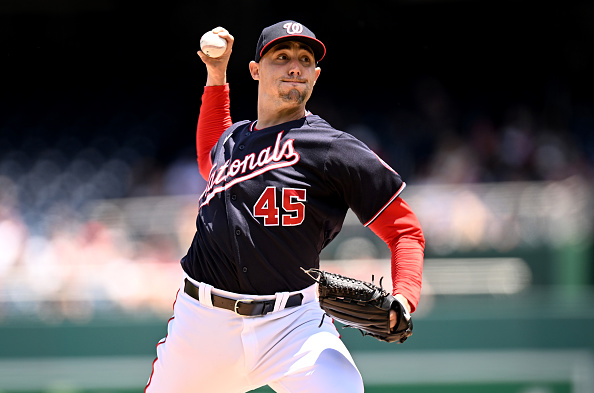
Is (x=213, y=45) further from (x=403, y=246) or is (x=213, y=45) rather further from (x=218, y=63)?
(x=403, y=246)

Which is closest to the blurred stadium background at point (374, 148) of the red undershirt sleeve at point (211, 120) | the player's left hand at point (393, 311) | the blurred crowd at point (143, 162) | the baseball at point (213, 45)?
the blurred crowd at point (143, 162)

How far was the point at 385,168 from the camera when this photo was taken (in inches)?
100.0

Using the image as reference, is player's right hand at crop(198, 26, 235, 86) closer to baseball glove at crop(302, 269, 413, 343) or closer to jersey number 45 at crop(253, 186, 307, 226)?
jersey number 45 at crop(253, 186, 307, 226)

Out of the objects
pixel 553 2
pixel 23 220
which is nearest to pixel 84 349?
pixel 23 220

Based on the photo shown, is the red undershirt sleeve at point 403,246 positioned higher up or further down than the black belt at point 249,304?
higher up

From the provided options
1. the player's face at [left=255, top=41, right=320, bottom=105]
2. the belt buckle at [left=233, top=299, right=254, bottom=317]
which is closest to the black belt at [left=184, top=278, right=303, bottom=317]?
the belt buckle at [left=233, top=299, right=254, bottom=317]

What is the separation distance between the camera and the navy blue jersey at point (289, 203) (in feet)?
8.34

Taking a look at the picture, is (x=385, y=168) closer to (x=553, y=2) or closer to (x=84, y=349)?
(x=84, y=349)

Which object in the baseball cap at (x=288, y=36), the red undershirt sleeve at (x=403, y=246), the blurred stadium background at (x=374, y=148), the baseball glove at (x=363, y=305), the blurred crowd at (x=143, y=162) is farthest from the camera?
the blurred crowd at (x=143, y=162)

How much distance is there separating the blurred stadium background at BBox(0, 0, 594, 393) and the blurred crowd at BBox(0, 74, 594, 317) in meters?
0.02

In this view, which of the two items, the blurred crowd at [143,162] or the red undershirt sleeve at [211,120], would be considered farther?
the blurred crowd at [143,162]

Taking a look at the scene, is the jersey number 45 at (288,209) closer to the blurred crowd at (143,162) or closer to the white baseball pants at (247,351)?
the white baseball pants at (247,351)

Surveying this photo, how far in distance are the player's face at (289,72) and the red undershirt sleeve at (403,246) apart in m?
0.52

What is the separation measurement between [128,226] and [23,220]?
1521mm
